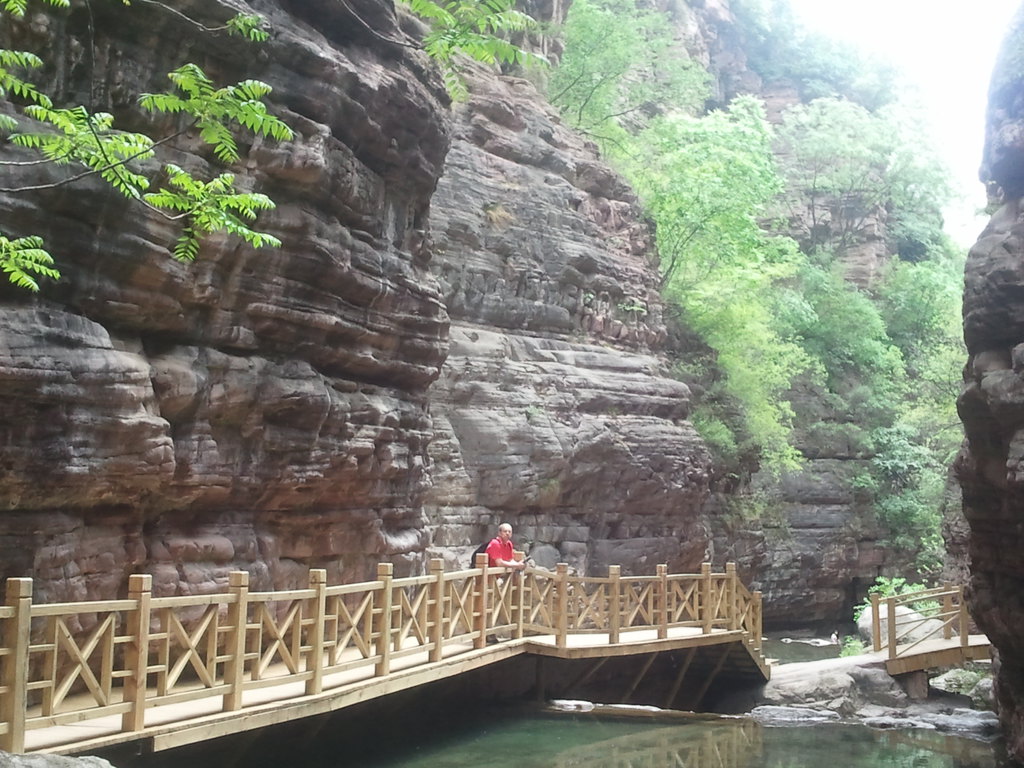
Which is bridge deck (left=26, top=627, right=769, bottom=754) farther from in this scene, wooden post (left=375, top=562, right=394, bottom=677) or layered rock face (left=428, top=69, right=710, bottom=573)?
layered rock face (left=428, top=69, right=710, bottom=573)

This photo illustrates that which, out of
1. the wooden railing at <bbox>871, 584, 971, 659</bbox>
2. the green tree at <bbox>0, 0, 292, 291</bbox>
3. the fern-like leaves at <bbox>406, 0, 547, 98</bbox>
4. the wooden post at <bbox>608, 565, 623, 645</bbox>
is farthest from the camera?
the wooden railing at <bbox>871, 584, 971, 659</bbox>

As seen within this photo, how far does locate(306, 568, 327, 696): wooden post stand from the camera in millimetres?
10070

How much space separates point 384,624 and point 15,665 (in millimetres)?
4835

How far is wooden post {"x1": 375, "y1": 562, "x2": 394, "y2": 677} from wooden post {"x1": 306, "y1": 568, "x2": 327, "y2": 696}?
3.57 feet

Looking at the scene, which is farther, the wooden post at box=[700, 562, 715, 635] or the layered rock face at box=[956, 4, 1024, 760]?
the wooden post at box=[700, 562, 715, 635]

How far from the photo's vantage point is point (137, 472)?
9797 mm

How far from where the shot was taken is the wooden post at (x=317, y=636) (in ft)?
33.0

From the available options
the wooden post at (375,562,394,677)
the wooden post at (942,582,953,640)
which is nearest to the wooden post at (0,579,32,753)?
the wooden post at (375,562,394,677)

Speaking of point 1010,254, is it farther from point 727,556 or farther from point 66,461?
point 727,556

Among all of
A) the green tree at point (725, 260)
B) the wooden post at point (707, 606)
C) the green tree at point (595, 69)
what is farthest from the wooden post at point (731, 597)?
the green tree at point (595, 69)

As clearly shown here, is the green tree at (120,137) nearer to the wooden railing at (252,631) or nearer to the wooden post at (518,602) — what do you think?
the wooden railing at (252,631)

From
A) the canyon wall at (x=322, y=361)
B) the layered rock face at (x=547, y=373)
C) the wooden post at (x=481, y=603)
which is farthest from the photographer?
the layered rock face at (x=547, y=373)

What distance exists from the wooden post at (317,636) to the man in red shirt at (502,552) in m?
4.74

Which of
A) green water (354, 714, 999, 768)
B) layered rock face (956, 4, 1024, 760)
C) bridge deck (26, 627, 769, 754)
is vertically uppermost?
layered rock face (956, 4, 1024, 760)
